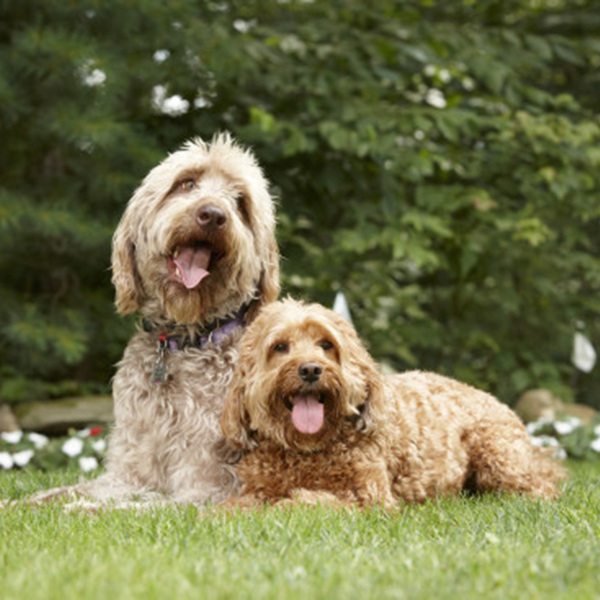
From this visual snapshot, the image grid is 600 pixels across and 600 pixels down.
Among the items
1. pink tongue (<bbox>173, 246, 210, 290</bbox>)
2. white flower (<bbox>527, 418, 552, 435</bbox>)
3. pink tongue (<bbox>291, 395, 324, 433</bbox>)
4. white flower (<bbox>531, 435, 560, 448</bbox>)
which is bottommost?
white flower (<bbox>527, 418, 552, 435</bbox>)

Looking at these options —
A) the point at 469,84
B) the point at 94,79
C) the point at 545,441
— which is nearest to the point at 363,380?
the point at 545,441

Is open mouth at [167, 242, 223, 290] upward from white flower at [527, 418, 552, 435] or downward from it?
upward

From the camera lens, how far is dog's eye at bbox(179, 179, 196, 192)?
4582mm

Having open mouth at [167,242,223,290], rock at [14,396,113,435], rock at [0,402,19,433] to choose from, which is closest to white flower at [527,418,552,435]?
rock at [14,396,113,435]

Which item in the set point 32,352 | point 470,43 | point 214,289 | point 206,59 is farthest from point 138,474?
point 470,43

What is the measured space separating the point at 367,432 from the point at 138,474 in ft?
3.41

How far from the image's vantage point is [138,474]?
451cm

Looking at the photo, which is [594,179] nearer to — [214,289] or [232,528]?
[214,289]

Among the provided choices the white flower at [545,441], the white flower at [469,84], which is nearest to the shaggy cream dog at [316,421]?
the white flower at [545,441]

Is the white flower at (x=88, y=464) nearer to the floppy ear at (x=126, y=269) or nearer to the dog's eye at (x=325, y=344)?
the floppy ear at (x=126, y=269)

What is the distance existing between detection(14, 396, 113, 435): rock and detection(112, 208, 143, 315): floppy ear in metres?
3.35

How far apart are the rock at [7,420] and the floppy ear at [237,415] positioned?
3981mm

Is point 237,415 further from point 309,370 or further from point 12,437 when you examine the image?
point 12,437

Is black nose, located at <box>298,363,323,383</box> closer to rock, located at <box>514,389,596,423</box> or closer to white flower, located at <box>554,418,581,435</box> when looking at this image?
white flower, located at <box>554,418,581,435</box>
